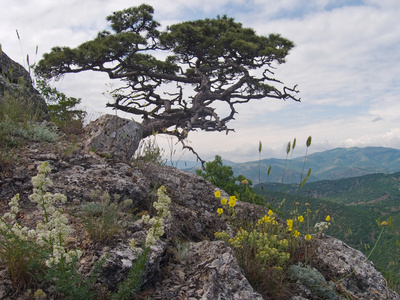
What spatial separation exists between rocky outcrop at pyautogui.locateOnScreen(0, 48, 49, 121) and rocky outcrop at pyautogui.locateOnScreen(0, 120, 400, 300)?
7.87 ft

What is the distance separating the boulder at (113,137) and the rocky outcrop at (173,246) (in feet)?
2.15

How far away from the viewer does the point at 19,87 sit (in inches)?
282

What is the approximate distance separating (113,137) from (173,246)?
3209mm

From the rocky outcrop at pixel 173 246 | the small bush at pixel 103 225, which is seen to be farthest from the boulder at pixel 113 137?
the small bush at pixel 103 225

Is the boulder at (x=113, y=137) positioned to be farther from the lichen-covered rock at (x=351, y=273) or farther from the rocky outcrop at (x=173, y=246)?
the lichen-covered rock at (x=351, y=273)

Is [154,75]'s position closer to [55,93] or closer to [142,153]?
[55,93]

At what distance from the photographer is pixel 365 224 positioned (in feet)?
331

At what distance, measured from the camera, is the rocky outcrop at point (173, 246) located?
108 inches

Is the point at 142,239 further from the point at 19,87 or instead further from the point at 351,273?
the point at 19,87

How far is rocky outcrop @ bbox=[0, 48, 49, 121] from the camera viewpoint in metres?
6.65

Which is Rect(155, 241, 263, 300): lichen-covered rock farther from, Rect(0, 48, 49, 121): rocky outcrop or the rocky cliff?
Rect(0, 48, 49, 121): rocky outcrop

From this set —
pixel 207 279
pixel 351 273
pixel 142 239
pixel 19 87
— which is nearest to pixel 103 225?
pixel 142 239

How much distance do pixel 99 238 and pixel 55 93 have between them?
8407mm

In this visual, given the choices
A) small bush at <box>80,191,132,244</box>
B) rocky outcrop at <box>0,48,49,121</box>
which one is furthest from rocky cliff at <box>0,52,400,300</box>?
rocky outcrop at <box>0,48,49,121</box>
